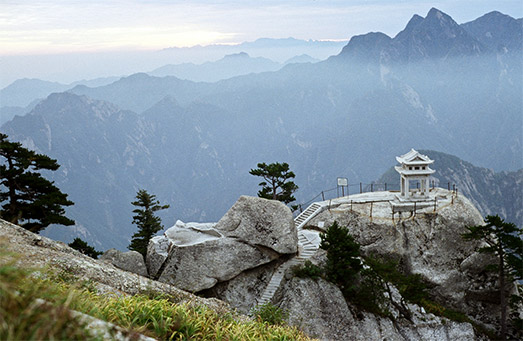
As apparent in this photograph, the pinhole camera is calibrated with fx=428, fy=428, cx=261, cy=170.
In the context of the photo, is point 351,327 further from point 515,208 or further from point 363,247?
point 515,208

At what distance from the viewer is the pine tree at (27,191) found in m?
25.1

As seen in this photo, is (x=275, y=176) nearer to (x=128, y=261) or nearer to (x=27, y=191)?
(x=128, y=261)

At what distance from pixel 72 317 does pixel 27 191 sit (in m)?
23.6

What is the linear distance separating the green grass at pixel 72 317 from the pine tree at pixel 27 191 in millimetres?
16009

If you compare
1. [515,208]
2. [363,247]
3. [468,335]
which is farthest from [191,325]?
[515,208]

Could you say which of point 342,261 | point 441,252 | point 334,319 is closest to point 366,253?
point 441,252

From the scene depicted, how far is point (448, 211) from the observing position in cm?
3406

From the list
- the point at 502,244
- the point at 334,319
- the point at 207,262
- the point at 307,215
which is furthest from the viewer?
the point at 307,215

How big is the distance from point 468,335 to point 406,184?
13.1 m

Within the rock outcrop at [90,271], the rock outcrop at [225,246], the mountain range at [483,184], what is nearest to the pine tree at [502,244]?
the rock outcrop at [225,246]

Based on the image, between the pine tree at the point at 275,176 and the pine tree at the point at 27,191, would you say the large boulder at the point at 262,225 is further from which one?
the pine tree at the point at 27,191

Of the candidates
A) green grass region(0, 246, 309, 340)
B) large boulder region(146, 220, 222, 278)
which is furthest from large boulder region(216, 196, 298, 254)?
green grass region(0, 246, 309, 340)

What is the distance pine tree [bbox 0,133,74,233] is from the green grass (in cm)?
1601

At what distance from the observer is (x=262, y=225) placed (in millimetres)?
26766
